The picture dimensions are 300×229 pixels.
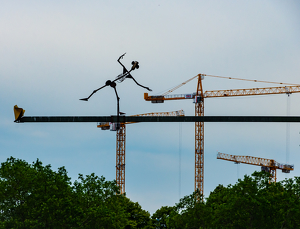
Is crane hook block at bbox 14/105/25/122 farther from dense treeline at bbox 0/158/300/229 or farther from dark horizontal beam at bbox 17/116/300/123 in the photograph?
dense treeline at bbox 0/158/300/229

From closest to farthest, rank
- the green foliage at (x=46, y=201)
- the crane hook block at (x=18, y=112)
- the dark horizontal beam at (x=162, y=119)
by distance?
1. the dark horizontal beam at (x=162, y=119)
2. the crane hook block at (x=18, y=112)
3. the green foliage at (x=46, y=201)

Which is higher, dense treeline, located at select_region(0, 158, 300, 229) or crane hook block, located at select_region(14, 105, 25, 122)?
crane hook block, located at select_region(14, 105, 25, 122)

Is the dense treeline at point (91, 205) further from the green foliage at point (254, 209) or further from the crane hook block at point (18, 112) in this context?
the crane hook block at point (18, 112)

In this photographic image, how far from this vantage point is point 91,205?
110 feet

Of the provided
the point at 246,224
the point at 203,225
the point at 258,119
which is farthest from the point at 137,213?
the point at 258,119

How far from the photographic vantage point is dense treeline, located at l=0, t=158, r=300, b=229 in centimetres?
3031

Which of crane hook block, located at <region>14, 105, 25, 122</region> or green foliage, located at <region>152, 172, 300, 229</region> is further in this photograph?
green foliage, located at <region>152, 172, 300, 229</region>

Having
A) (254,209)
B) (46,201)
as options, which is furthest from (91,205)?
(254,209)

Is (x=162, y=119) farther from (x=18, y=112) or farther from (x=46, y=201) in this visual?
(x=46, y=201)

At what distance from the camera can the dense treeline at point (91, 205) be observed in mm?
30312

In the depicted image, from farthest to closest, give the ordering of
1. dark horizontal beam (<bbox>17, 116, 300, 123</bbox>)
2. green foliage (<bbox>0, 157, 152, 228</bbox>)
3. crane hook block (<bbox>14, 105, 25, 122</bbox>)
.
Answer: green foliage (<bbox>0, 157, 152, 228</bbox>) < crane hook block (<bbox>14, 105, 25, 122</bbox>) < dark horizontal beam (<bbox>17, 116, 300, 123</bbox>)

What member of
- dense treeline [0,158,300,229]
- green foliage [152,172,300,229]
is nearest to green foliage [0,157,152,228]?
dense treeline [0,158,300,229]

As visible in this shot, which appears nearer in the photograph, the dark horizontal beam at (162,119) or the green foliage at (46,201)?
the dark horizontal beam at (162,119)

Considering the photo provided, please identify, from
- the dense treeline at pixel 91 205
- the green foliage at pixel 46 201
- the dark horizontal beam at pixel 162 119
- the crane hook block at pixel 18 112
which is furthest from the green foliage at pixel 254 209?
the crane hook block at pixel 18 112
